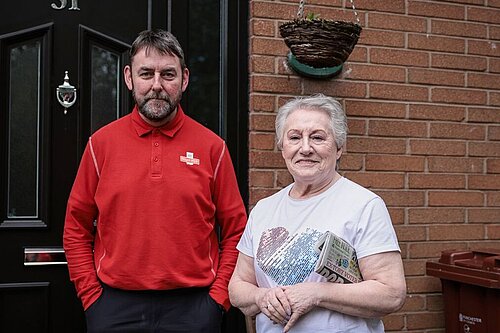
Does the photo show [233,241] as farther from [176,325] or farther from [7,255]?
[7,255]

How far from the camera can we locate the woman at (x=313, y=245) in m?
2.18

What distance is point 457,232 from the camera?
12.5 feet

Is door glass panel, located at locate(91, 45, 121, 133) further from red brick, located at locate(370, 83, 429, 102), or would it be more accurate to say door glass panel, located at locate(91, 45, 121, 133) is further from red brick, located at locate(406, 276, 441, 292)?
red brick, located at locate(406, 276, 441, 292)

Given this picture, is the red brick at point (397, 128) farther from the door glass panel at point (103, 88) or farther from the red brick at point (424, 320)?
the door glass panel at point (103, 88)

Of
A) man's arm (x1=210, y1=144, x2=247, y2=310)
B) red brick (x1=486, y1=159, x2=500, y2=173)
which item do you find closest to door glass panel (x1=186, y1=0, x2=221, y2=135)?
man's arm (x1=210, y1=144, x2=247, y2=310)

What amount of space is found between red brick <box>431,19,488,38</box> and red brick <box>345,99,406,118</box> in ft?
1.62

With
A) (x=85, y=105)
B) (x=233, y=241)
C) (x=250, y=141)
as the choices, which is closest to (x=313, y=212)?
(x=233, y=241)

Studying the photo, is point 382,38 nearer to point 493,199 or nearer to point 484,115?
point 484,115

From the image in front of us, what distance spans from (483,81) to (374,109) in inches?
28.2

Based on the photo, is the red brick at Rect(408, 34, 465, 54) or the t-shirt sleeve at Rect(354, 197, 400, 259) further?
the red brick at Rect(408, 34, 465, 54)

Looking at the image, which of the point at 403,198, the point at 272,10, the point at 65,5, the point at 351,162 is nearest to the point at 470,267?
the point at 403,198

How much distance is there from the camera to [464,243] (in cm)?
383

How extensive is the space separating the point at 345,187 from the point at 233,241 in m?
0.72

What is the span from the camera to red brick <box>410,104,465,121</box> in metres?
3.74
